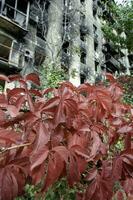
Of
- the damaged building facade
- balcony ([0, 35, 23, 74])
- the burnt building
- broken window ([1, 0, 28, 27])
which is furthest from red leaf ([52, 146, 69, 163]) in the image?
broken window ([1, 0, 28, 27])

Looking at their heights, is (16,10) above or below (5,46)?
above

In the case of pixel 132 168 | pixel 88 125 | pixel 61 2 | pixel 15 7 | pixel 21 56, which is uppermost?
pixel 61 2

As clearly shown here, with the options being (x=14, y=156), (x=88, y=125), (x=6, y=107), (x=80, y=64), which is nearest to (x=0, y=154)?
(x=14, y=156)

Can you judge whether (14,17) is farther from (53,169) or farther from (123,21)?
(53,169)

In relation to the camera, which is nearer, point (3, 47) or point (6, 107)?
point (6, 107)

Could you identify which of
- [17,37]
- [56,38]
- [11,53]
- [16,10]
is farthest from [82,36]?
[11,53]

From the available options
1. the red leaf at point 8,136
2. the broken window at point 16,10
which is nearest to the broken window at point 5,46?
the broken window at point 16,10

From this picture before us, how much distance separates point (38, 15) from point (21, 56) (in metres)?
3.81

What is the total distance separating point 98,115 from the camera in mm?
1504

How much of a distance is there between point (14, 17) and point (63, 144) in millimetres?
16462

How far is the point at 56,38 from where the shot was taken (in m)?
19.5

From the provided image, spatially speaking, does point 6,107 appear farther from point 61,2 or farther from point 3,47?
point 61,2

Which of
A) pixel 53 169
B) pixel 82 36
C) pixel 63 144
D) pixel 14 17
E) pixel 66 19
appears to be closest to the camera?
pixel 53 169

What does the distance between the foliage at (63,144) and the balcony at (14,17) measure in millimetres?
14462
